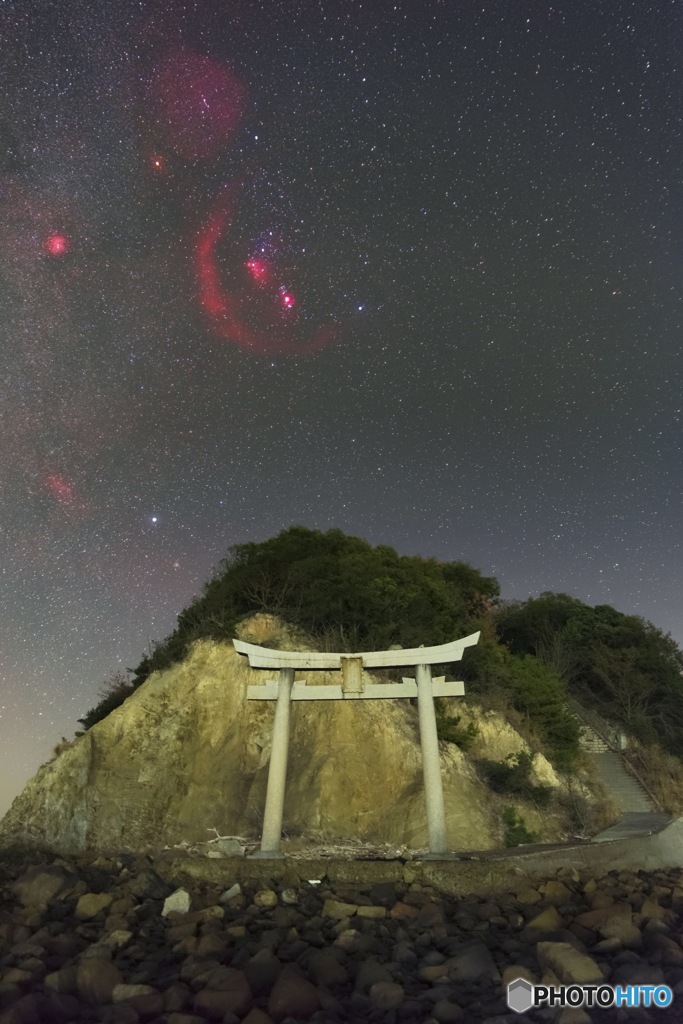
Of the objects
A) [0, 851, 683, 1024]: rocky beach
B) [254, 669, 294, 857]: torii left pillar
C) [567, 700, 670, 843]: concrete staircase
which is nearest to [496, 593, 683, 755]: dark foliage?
[567, 700, 670, 843]: concrete staircase

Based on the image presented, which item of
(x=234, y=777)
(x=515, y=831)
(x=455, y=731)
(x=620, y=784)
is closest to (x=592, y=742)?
(x=620, y=784)

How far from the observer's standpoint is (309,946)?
660 centimetres

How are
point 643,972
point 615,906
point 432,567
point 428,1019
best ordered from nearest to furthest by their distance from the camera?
point 428,1019
point 643,972
point 615,906
point 432,567

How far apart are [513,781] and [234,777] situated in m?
8.10

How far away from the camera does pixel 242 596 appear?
23.8 metres

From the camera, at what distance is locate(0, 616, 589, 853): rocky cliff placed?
1758cm

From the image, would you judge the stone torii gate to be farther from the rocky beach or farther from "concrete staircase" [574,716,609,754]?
"concrete staircase" [574,716,609,754]

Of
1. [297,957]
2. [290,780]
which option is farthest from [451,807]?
[297,957]

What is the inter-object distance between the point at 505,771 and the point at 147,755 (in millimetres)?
10579

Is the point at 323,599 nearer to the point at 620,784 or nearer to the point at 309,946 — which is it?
the point at 620,784

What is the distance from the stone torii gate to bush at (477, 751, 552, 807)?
6.77 metres

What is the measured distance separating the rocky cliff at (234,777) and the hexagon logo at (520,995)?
40.1 feet

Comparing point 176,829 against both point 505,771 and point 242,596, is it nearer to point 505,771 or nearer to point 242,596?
point 242,596

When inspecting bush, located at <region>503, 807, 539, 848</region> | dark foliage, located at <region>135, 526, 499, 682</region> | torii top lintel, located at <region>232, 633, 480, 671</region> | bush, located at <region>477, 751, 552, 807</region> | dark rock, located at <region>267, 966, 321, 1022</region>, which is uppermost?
dark foliage, located at <region>135, 526, 499, 682</region>
